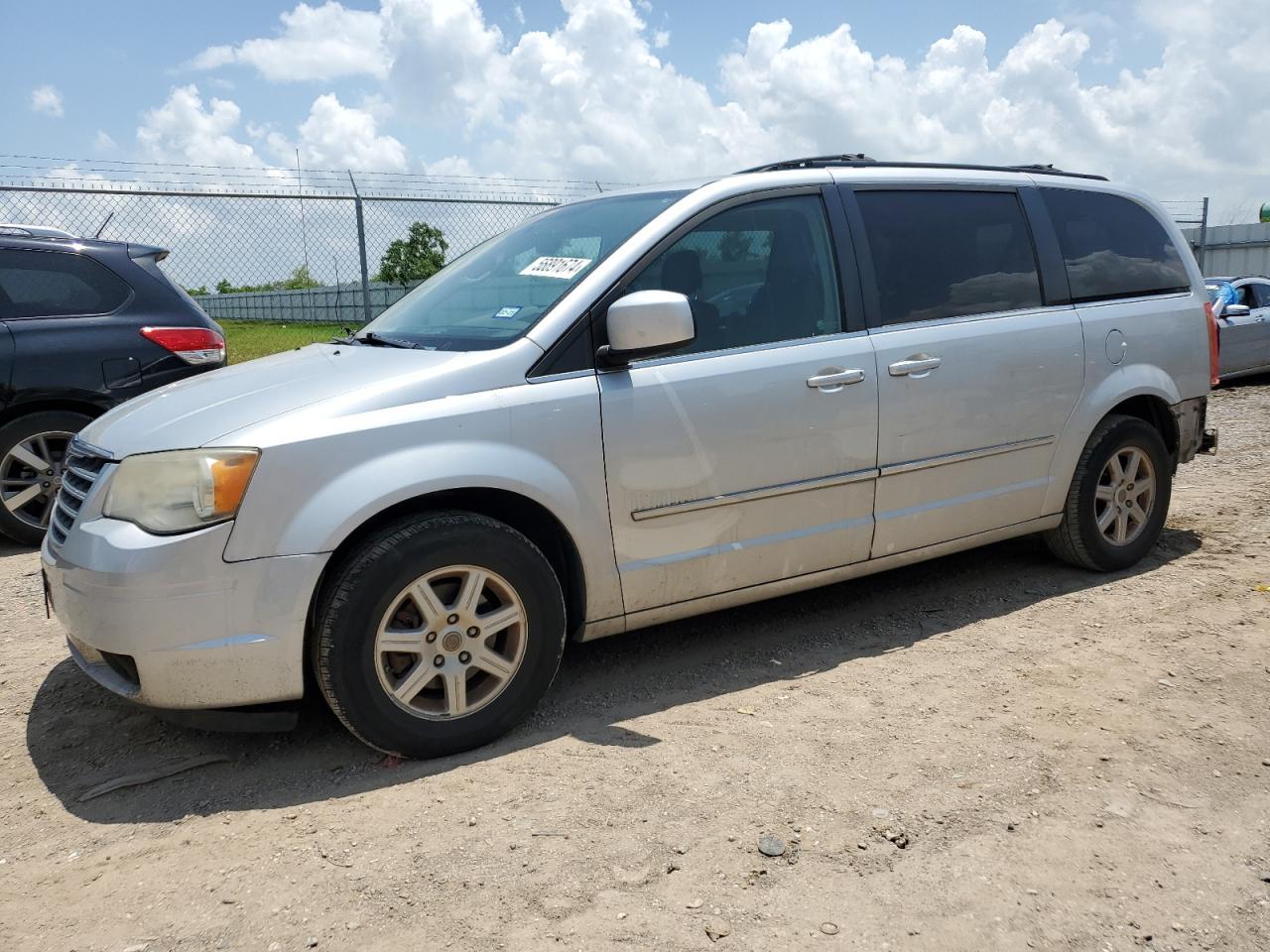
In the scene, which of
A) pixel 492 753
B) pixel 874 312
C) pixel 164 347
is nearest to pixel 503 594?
pixel 492 753

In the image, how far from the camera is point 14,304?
607 centimetres

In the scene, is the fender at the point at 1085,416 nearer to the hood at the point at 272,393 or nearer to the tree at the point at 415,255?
the hood at the point at 272,393

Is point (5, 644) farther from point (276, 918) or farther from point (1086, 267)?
point (1086, 267)

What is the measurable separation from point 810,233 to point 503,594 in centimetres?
188

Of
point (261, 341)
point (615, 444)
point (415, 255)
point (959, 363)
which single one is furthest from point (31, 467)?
point (261, 341)

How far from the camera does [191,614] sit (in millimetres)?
3025

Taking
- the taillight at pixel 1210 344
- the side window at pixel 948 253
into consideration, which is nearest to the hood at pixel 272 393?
the side window at pixel 948 253

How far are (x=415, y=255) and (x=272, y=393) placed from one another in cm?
1024

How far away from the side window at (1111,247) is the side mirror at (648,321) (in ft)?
7.50

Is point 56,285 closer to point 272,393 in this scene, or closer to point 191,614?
point 272,393

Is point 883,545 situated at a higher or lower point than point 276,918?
higher

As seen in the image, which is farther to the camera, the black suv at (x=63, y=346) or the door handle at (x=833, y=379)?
the black suv at (x=63, y=346)

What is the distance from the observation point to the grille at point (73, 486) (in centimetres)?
335

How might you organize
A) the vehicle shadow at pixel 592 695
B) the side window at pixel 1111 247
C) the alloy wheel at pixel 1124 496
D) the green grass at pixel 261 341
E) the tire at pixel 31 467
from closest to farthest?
the vehicle shadow at pixel 592 695
the side window at pixel 1111 247
the alloy wheel at pixel 1124 496
the tire at pixel 31 467
the green grass at pixel 261 341
